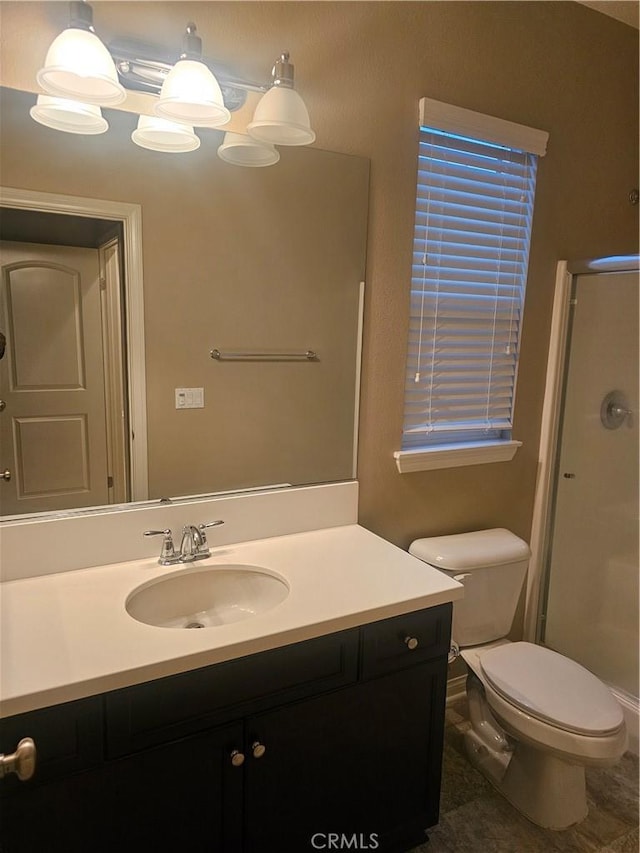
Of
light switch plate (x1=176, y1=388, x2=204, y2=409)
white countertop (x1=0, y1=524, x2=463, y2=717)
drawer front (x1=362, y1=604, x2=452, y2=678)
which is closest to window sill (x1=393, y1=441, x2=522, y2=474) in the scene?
white countertop (x1=0, y1=524, x2=463, y2=717)

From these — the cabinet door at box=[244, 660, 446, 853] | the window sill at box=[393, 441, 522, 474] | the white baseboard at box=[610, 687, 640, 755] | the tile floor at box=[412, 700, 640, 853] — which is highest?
the window sill at box=[393, 441, 522, 474]

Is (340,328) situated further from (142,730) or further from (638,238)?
(638,238)

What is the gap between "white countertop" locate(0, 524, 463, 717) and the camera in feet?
3.45

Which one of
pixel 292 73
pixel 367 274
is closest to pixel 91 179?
pixel 292 73

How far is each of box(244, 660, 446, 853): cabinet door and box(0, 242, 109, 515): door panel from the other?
0.78 m

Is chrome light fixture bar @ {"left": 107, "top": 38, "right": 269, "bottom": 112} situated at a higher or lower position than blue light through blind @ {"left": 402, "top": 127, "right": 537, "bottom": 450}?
higher

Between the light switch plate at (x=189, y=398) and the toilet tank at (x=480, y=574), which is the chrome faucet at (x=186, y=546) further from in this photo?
Answer: the toilet tank at (x=480, y=574)

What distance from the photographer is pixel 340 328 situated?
181 centimetres

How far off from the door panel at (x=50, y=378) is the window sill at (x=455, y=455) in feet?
3.33

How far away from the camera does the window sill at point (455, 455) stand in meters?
1.99

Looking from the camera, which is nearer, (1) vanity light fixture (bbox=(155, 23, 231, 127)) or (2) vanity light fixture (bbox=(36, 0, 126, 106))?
(2) vanity light fixture (bbox=(36, 0, 126, 106))

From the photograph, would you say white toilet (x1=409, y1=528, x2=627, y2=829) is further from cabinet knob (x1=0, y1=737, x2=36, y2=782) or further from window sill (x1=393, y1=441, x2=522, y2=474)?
cabinet knob (x1=0, y1=737, x2=36, y2=782)

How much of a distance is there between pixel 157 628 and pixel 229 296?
0.91 metres

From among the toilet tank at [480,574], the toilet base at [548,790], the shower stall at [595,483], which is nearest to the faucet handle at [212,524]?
the toilet tank at [480,574]
